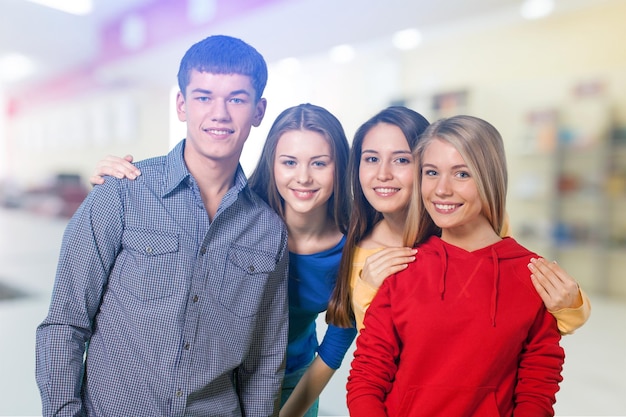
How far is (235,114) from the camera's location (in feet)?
4.01

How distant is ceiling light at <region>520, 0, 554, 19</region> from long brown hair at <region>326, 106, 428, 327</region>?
2665 mm

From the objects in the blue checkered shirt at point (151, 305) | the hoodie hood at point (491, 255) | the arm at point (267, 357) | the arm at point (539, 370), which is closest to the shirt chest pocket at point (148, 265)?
the blue checkered shirt at point (151, 305)

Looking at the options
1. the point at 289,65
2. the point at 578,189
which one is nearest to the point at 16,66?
the point at 289,65

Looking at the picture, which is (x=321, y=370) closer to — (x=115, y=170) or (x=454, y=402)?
(x=454, y=402)

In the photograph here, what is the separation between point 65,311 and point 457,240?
83 cm

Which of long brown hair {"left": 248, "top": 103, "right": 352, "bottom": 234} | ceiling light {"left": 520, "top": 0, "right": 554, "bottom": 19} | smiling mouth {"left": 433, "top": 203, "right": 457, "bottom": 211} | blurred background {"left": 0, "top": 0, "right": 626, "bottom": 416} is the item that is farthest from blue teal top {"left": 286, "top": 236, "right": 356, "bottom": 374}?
ceiling light {"left": 520, "top": 0, "right": 554, "bottom": 19}

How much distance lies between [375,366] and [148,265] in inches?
21.1

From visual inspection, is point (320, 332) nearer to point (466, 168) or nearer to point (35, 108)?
point (466, 168)

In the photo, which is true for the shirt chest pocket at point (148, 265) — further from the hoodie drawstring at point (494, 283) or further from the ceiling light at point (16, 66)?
the ceiling light at point (16, 66)

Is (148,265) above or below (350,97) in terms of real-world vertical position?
below

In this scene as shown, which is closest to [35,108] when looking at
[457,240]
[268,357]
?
[268,357]

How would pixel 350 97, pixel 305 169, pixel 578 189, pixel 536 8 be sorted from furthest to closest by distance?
pixel 578 189 → pixel 536 8 → pixel 350 97 → pixel 305 169

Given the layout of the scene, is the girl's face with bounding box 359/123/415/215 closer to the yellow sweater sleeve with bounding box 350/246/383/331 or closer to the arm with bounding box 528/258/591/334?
the yellow sweater sleeve with bounding box 350/246/383/331

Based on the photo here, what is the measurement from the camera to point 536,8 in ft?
12.1
